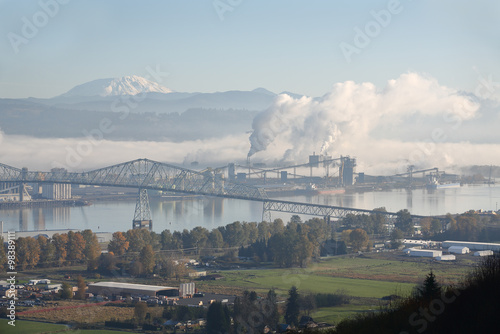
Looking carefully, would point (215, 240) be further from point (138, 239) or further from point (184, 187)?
point (184, 187)

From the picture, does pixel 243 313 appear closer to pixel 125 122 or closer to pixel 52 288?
pixel 52 288

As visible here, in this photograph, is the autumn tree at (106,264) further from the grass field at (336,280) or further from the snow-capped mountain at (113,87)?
the snow-capped mountain at (113,87)

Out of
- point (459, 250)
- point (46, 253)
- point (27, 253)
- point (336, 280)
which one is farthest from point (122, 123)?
point (336, 280)

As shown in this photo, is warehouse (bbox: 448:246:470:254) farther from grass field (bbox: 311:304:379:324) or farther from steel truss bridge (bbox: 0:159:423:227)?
grass field (bbox: 311:304:379:324)

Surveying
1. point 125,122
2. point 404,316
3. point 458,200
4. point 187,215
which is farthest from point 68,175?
point 125,122

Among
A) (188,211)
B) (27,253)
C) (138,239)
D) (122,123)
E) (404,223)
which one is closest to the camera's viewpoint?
(27,253)

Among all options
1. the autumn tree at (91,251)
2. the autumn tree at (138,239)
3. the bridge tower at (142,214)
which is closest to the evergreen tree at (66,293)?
the autumn tree at (91,251)

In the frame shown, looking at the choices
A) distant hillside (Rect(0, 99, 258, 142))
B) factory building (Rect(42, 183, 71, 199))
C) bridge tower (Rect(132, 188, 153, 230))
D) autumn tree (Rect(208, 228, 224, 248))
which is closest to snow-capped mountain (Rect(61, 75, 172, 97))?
distant hillside (Rect(0, 99, 258, 142))
